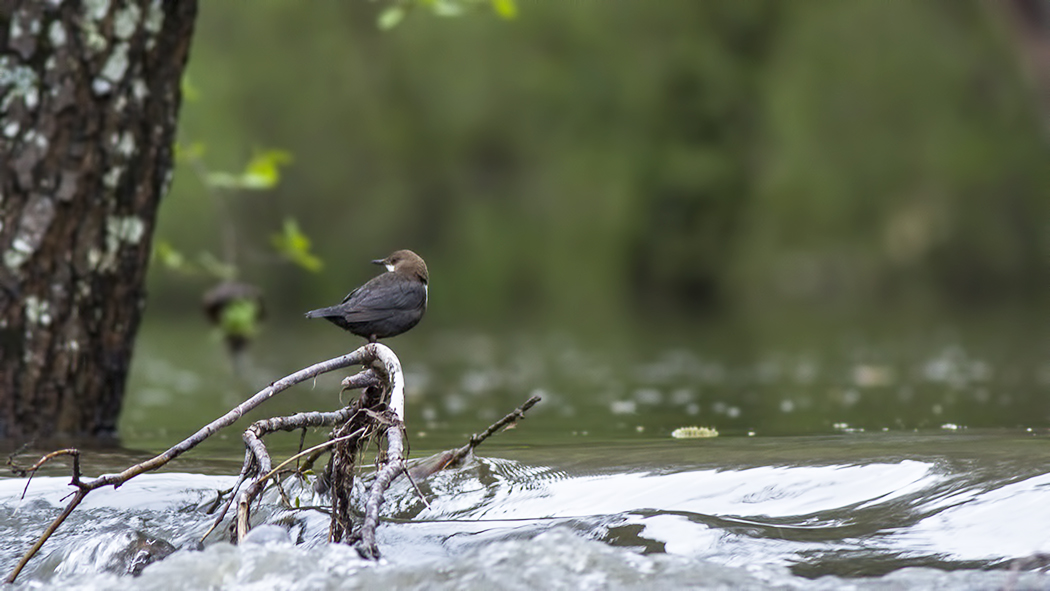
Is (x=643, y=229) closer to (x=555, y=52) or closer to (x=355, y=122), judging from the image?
(x=555, y=52)

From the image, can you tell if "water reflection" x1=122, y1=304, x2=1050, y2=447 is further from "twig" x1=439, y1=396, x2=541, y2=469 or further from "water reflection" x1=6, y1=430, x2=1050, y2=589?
"twig" x1=439, y1=396, x2=541, y2=469

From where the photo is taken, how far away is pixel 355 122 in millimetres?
19734

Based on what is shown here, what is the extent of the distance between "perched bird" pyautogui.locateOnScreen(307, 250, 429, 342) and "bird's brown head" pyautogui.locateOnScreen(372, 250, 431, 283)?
0.11 metres

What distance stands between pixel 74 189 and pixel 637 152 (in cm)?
1600

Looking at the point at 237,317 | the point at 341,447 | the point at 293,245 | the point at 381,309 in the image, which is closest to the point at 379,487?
the point at 341,447

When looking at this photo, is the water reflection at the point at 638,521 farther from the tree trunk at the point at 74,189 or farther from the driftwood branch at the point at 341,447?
the tree trunk at the point at 74,189

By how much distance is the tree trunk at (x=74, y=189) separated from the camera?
377cm

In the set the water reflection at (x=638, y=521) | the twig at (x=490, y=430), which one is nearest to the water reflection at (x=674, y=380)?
the water reflection at (x=638, y=521)

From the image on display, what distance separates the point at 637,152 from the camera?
19.4 meters

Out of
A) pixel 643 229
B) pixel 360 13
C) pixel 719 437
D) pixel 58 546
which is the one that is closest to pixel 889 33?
pixel 643 229

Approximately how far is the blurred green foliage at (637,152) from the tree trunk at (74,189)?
13440mm

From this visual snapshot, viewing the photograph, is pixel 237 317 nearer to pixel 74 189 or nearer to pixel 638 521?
pixel 74 189

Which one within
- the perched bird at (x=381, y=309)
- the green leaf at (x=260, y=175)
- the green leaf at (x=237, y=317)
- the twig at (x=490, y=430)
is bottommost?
the twig at (x=490, y=430)

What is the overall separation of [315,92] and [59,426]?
15986 millimetres
